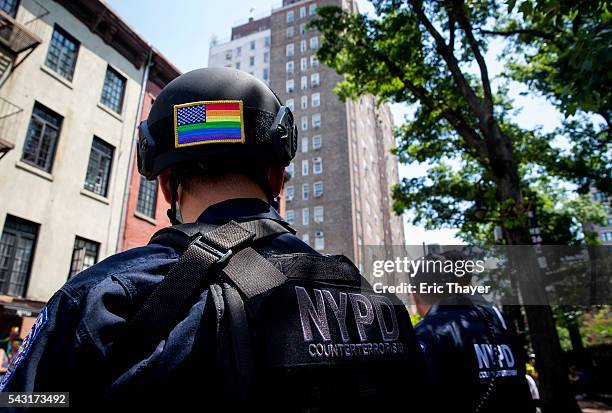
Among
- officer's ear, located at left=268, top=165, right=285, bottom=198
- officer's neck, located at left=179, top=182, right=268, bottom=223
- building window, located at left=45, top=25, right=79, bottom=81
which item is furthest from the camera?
building window, located at left=45, top=25, right=79, bottom=81

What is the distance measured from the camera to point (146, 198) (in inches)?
679

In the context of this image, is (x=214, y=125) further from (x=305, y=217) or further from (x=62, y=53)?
(x=305, y=217)

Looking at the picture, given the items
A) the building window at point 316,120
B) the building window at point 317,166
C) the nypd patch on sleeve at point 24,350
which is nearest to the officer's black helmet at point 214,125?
the nypd patch on sleeve at point 24,350

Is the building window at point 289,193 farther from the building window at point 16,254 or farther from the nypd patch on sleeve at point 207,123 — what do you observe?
the nypd patch on sleeve at point 207,123

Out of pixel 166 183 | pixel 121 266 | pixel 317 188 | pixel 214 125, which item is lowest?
pixel 121 266

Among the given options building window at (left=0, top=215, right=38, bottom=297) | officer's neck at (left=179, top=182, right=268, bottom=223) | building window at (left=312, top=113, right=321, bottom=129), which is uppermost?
building window at (left=312, top=113, right=321, bottom=129)

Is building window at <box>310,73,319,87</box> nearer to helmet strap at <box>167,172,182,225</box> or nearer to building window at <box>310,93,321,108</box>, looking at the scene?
building window at <box>310,93,321,108</box>

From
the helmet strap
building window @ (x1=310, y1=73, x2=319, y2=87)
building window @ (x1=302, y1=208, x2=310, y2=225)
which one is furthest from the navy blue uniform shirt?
building window @ (x1=310, y1=73, x2=319, y2=87)

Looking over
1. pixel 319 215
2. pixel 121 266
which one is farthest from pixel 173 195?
pixel 319 215

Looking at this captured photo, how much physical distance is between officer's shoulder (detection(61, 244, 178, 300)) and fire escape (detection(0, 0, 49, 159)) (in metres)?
12.8

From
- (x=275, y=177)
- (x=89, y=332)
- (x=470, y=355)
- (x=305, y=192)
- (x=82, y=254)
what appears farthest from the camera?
(x=305, y=192)

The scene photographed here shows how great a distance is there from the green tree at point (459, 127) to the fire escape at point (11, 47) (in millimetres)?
9201

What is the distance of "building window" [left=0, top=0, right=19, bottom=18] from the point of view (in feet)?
40.6

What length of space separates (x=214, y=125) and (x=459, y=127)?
9494 mm
